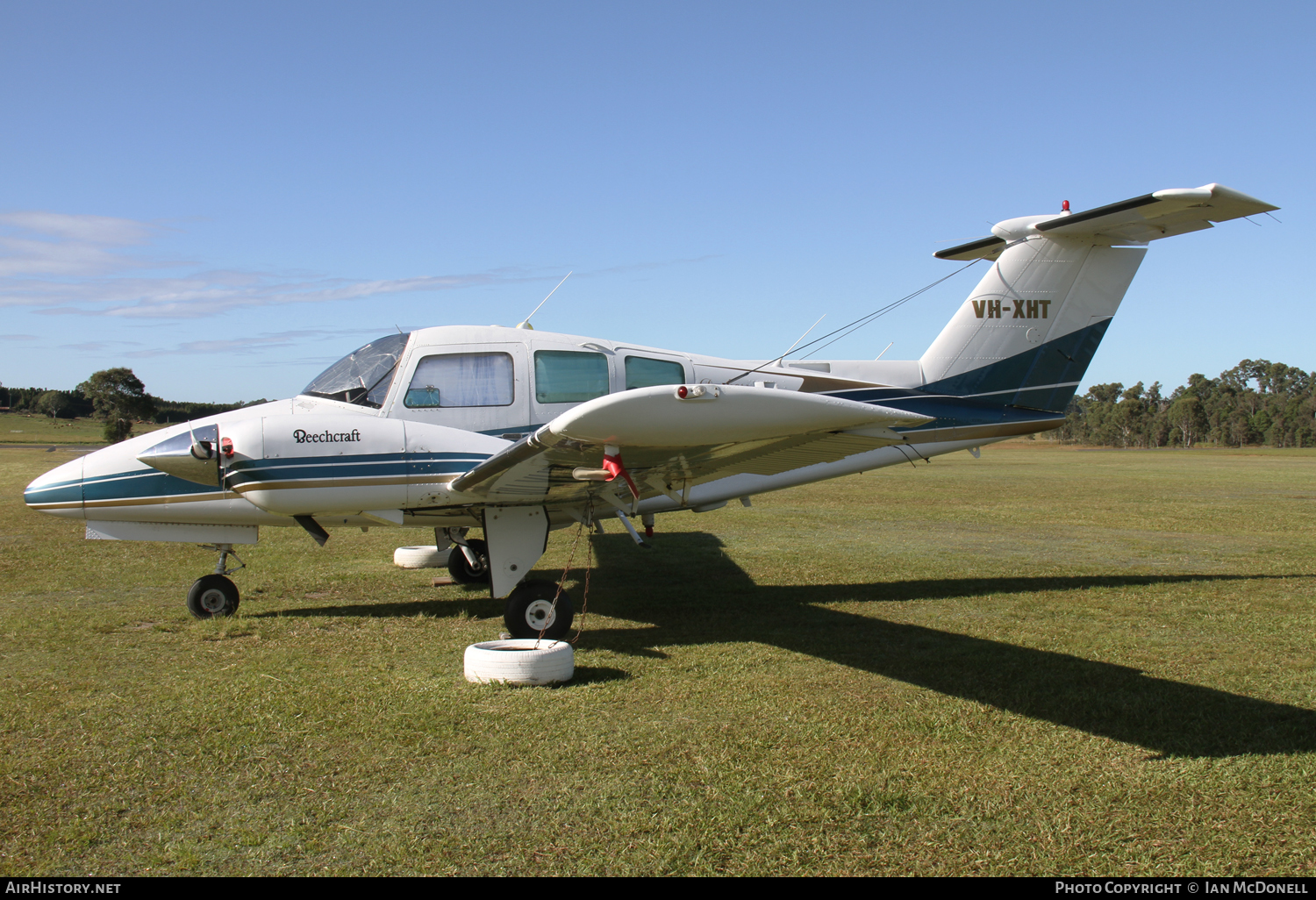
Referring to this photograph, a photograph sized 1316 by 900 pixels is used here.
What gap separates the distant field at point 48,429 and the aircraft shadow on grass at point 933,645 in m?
53.4

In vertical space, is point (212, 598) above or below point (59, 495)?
below

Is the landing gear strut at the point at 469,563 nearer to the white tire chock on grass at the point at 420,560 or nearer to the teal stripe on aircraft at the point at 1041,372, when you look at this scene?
the white tire chock on grass at the point at 420,560

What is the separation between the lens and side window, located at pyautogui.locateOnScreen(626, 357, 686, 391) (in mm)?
7906

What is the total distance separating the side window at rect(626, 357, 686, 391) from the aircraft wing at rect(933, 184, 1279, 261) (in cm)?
410

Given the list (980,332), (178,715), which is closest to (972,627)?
(980,332)

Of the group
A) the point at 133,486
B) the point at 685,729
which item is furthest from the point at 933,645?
the point at 133,486

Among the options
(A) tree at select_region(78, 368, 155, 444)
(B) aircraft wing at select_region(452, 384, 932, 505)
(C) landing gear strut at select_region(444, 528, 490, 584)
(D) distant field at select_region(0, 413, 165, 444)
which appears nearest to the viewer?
(B) aircraft wing at select_region(452, 384, 932, 505)

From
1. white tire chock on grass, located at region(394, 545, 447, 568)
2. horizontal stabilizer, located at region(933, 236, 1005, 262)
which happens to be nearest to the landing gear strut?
white tire chock on grass, located at region(394, 545, 447, 568)

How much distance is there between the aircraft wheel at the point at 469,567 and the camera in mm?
9594

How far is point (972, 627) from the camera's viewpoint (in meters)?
7.21

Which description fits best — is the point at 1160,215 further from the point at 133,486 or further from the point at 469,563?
the point at 133,486

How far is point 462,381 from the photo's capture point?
752 centimetres

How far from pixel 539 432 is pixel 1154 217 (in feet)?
21.9

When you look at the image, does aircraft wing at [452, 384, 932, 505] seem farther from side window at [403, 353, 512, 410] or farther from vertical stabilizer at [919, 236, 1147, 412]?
vertical stabilizer at [919, 236, 1147, 412]
